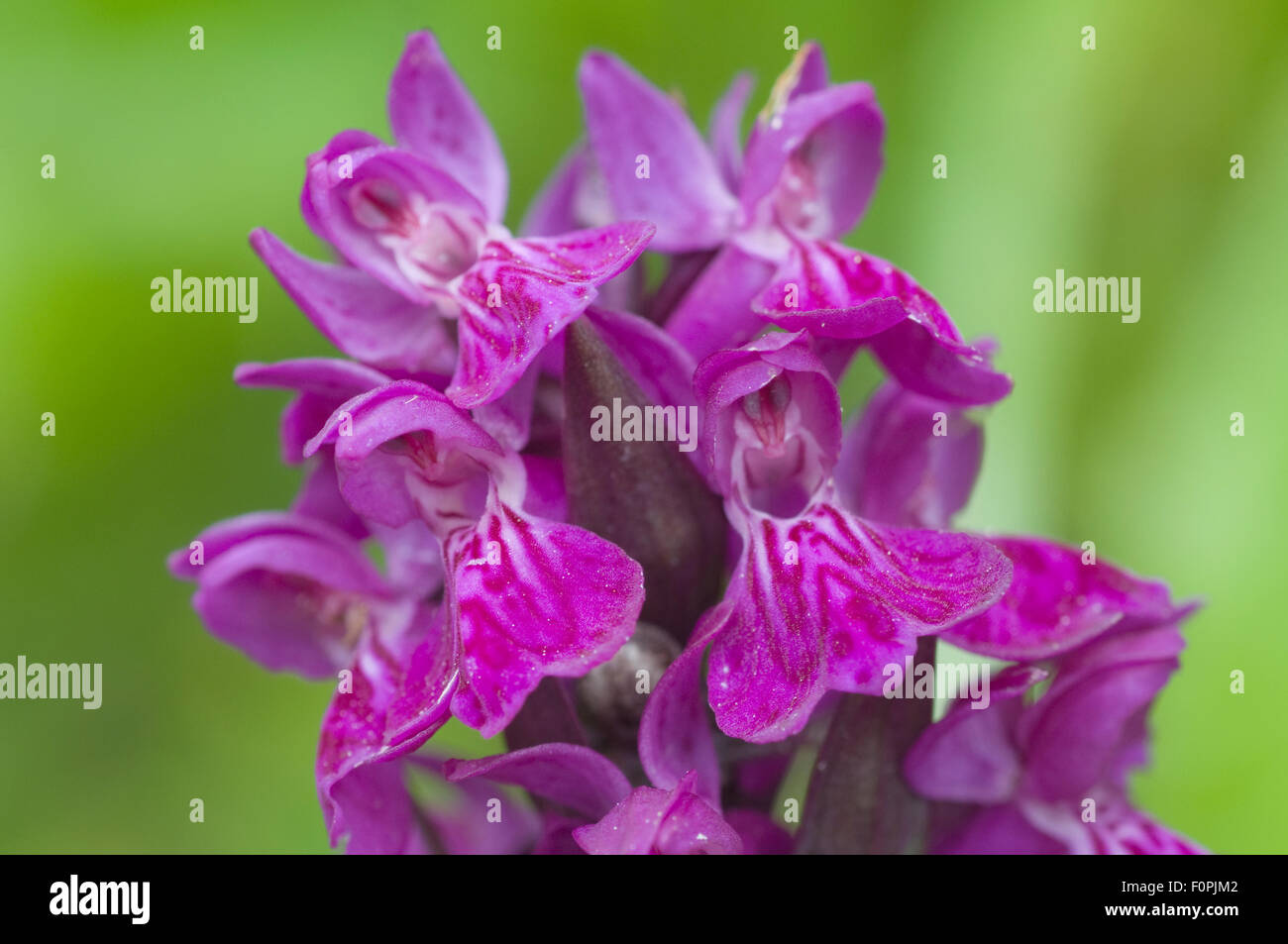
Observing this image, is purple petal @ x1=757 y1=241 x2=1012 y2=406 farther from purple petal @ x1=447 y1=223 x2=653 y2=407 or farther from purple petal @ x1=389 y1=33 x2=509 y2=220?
purple petal @ x1=389 y1=33 x2=509 y2=220

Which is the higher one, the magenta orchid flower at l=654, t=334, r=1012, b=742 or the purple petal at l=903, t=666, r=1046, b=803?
the magenta orchid flower at l=654, t=334, r=1012, b=742

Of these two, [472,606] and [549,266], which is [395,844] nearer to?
[472,606]

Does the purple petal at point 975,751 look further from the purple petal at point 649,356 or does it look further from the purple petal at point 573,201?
the purple petal at point 573,201

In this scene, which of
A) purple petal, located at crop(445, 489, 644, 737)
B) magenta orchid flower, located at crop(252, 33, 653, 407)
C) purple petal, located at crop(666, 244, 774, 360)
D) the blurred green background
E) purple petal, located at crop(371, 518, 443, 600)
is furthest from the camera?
the blurred green background

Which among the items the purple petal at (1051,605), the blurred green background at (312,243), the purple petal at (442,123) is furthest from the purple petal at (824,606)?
the blurred green background at (312,243)

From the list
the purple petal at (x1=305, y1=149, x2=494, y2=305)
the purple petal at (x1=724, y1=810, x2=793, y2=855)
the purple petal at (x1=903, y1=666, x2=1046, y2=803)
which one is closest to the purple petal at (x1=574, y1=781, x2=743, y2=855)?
the purple petal at (x1=724, y1=810, x2=793, y2=855)

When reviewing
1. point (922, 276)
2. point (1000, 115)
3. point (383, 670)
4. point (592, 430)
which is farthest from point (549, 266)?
point (1000, 115)
